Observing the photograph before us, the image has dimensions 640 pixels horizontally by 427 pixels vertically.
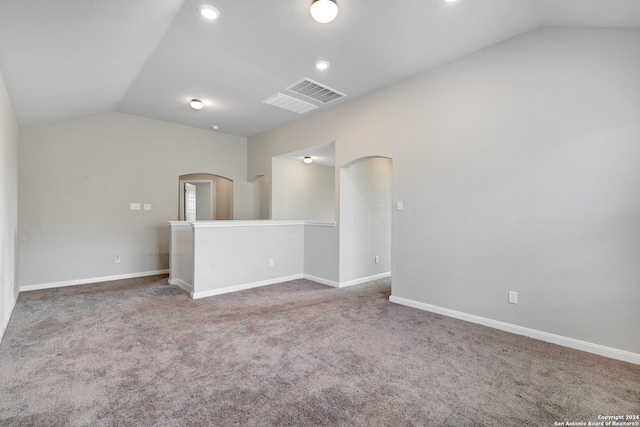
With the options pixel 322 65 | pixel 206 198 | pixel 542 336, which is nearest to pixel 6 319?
pixel 322 65

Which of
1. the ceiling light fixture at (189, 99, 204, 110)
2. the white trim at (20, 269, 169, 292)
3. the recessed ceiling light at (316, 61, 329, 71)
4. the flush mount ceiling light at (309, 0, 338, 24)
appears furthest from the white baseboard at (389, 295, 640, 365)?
the white trim at (20, 269, 169, 292)

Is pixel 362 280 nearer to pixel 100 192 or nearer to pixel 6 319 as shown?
pixel 6 319

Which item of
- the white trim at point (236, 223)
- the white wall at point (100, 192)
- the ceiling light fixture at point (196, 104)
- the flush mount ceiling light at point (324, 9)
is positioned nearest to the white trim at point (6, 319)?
the white wall at point (100, 192)

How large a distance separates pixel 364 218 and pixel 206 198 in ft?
17.0

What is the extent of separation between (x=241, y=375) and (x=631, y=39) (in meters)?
3.98

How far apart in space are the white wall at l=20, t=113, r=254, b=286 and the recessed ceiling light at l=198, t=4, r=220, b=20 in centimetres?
357

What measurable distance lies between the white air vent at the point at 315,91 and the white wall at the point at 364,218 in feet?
3.40

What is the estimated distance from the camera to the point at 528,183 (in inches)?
111

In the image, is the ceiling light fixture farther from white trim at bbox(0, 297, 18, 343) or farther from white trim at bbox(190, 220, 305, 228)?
white trim at bbox(0, 297, 18, 343)

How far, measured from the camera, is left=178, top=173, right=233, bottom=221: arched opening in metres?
7.83

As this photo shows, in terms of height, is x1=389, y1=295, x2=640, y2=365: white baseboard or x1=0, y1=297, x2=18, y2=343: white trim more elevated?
x1=0, y1=297, x2=18, y2=343: white trim

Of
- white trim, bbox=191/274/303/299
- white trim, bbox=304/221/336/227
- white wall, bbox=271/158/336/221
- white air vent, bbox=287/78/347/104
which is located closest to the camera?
white air vent, bbox=287/78/347/104

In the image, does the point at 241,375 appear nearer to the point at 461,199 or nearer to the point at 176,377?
the point at 176,377

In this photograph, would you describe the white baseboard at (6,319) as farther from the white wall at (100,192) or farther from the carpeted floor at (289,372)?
the white wall at (100,192)
